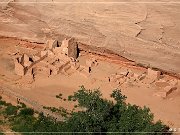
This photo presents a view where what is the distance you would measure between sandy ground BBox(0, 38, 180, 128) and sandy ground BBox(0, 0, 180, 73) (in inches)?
39.8

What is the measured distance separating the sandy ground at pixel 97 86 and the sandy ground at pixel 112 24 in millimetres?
1010

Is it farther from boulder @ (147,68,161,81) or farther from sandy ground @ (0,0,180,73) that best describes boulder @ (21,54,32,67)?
boulder @ (147,68,161,81)

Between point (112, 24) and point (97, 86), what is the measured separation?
2.52 m

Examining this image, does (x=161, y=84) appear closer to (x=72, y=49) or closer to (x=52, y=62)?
(x=72, y=49)

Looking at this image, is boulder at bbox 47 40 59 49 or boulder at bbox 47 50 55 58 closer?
boulder at bbox 47 50 55 58

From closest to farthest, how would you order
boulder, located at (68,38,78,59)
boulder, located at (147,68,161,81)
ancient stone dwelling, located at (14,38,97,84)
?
1. boulder, located at (147,68,161,81)
2. ancient stone dwelling, located at (14,38,97,84)
3. boulder, located at (68,38,78,59)

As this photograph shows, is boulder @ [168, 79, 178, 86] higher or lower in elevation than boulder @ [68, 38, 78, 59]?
lower

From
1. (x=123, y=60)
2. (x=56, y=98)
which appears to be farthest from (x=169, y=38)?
(x=56, y=98)

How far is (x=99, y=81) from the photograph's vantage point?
21.2 m

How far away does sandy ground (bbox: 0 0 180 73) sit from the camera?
1950cm

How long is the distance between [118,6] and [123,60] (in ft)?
10.4

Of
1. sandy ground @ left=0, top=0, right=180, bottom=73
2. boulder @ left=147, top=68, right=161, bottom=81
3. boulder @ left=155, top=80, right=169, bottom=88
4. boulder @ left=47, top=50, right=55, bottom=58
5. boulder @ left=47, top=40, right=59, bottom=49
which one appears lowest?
boulder @ left=155, top=80, right=169, bottom=88

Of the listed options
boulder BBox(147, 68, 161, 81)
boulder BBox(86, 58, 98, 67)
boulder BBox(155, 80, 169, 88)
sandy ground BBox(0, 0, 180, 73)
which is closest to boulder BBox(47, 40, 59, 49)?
sandy ground BBox(0, 0, 180, 73)

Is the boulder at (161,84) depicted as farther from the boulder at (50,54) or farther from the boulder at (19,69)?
the boulder at (19,69)
